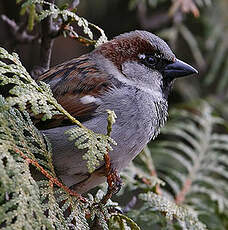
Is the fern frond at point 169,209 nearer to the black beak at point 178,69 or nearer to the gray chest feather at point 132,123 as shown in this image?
the gray chest feather at point 132,123

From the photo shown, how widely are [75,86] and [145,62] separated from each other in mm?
447

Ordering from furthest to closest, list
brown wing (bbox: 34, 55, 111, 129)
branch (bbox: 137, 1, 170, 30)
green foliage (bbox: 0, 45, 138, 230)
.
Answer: branch (bbox: 137, 1, 170, 30) → brown wing (bbox: 34, 55, 111, 129) → green foliage (bbox: 0, 45, 138, 230)

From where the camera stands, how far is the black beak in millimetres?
2361

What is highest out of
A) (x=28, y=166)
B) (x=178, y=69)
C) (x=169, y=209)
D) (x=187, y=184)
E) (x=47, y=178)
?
(x=28, y=166)

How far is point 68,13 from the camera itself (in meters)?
1.71

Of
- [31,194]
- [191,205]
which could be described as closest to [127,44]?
[191,205]

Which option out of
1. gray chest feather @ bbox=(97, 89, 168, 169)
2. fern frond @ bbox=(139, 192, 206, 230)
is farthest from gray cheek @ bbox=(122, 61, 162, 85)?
fern frond @ bbox=(139, 192, 206, 230)

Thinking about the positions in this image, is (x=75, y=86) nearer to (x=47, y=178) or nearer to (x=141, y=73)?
(x=141, y=73)

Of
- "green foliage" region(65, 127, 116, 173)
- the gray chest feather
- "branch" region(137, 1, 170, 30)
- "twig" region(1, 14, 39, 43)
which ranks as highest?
"green foliage" region(65, 127, 116, 173)

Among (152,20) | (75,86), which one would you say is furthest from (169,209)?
(152,20)

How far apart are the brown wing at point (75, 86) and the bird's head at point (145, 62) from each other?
136 mm

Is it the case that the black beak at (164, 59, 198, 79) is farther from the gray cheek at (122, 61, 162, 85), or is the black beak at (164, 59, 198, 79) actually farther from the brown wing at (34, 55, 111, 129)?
the brown wing at (34, 55, 111, 129)

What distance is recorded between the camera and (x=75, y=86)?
2156 mm

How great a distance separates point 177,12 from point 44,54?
6.30 feet
